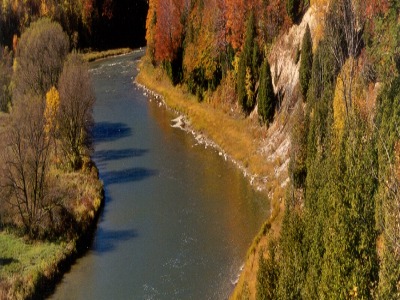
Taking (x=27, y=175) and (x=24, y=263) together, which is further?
(x=27, y=175)

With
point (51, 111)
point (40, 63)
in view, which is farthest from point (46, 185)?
point (40, 63)

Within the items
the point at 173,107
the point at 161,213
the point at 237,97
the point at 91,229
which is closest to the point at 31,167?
the point at 91,229

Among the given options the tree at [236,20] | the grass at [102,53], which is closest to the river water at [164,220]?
the tree at [236,20]

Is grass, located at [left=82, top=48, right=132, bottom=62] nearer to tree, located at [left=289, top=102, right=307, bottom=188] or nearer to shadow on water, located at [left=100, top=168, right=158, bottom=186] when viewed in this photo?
shadow on water, located at [left=100, top=168, right=158, bottom=186]

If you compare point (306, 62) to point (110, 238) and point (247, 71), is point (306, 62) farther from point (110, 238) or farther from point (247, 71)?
point (110, 238)

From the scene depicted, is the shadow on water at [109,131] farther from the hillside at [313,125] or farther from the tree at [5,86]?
the tree at [5,86]

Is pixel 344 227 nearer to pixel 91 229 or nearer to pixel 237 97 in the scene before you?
pixel 91 229

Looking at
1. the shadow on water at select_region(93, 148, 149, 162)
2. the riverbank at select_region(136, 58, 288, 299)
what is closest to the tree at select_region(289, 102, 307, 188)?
the riverbank at select_region(136, 58, 288, 299)
